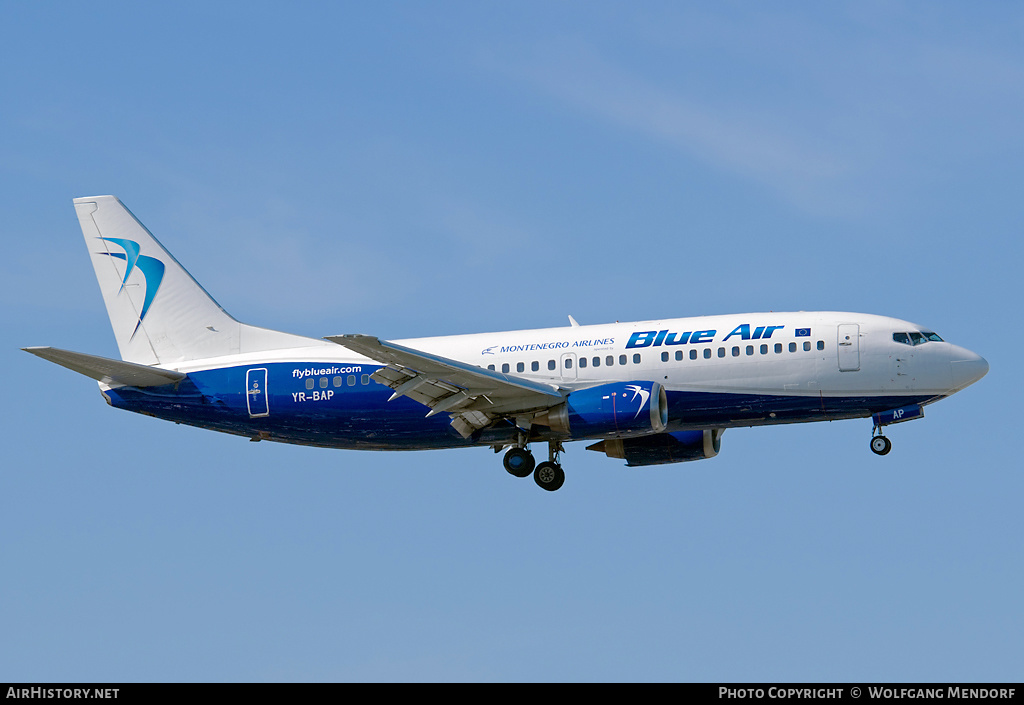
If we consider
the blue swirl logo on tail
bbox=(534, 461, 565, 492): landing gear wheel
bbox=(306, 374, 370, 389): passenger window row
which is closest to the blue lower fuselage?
bbox=(306, 374, 370, 389): passenger window row

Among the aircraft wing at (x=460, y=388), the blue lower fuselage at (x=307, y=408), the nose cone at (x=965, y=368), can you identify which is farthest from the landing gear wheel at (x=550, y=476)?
the nose cone at (x=965, y=368)

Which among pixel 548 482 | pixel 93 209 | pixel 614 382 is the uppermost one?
pixel 93 209

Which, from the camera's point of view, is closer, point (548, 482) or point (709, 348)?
point (709, 348)

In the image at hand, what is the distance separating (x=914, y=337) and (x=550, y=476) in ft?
42.6

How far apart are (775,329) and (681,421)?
13.9 feet

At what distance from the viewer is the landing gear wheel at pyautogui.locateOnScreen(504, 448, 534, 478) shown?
4397 cm

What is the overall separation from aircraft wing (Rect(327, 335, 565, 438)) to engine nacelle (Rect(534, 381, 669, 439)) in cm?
60

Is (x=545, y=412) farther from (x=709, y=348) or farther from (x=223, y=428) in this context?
(x=223, y=428)

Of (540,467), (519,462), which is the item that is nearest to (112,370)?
(519,462)

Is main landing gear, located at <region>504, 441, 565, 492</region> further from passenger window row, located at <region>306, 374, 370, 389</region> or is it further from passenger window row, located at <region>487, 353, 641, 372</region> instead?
passenger window row, located at <region>306, 374, 370, 389</region>

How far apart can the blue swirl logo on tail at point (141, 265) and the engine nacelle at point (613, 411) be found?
1589 cm
